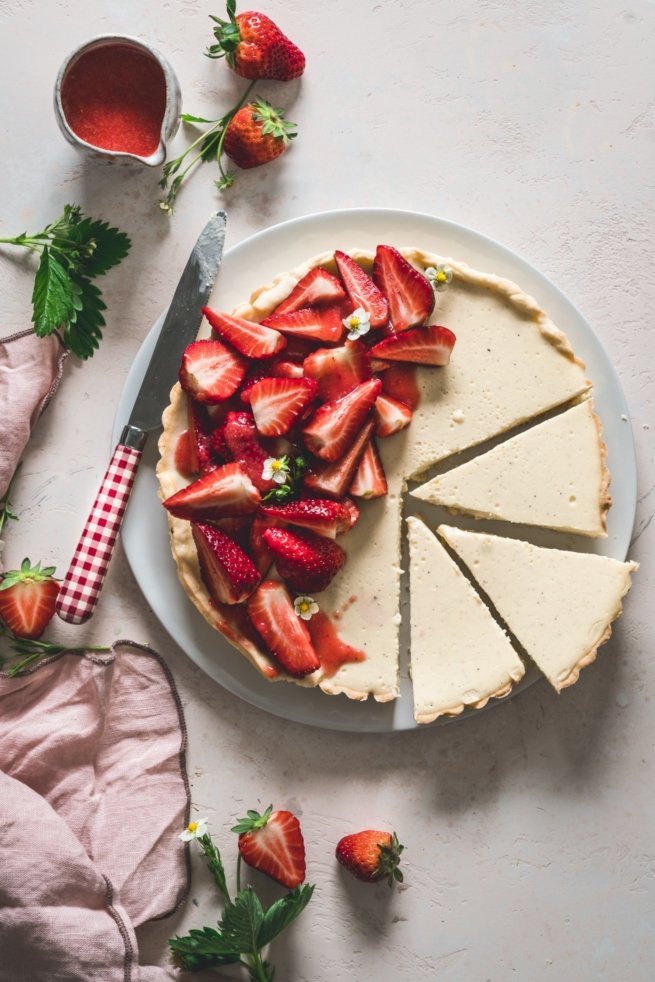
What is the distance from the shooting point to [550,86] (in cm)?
345

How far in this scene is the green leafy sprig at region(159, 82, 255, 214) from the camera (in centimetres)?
339

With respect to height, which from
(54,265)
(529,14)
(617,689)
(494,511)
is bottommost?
(617,689)

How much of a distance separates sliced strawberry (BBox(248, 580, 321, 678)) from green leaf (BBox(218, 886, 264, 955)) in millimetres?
851

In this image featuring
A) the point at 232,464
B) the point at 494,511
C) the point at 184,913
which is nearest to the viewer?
the point at 232,464

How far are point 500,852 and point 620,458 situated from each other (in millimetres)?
1526

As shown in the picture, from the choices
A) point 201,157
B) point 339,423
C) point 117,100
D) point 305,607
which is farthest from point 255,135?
point 305,607

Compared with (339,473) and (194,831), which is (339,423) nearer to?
(339,473)

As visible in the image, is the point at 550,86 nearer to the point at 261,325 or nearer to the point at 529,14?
the point at 529,14

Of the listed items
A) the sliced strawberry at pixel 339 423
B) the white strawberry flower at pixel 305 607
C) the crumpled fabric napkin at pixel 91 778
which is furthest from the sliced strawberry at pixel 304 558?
the crumpled fabric napkin at pixel 91 778

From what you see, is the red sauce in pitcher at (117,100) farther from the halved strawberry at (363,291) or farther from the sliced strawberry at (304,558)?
the sliced strawberry at (304,558)

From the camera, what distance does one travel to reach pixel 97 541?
10.7 feet

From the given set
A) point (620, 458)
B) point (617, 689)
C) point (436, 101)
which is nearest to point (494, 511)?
point (620, 458)

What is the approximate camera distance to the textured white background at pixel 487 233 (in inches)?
134

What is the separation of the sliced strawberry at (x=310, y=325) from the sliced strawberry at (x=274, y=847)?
5.52 feet
